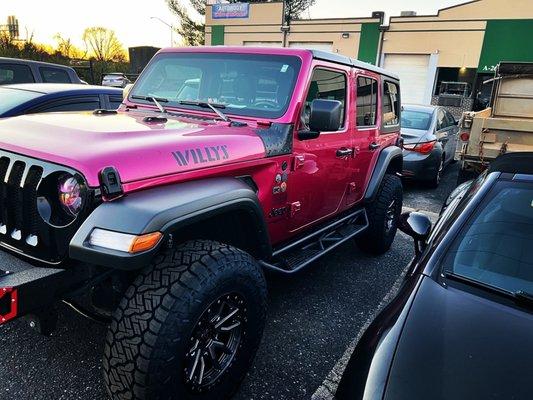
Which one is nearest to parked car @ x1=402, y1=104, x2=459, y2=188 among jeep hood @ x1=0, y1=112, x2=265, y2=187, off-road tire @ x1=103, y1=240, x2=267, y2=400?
jeep hood @ x1=0, y1=112, x2=265, y2=187

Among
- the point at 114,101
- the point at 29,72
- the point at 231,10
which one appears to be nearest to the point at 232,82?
the point at 114,101

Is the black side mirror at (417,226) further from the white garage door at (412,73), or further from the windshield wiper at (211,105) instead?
Answer: the white garage door at (412,73)

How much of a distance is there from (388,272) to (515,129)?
3518 millimetres

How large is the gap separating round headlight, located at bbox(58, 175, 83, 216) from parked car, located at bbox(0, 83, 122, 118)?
3.10 m

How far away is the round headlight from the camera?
1991 mm

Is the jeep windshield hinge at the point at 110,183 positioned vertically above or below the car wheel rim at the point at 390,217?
above

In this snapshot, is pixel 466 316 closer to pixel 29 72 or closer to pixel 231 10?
pixel 29 72

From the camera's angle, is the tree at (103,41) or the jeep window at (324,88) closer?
the jeep window at (324,88)

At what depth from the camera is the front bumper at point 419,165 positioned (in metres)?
7.88

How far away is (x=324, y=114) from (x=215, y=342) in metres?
1.61

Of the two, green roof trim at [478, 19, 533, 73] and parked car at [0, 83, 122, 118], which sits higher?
green roof trim at [478, 19, 533, 73]

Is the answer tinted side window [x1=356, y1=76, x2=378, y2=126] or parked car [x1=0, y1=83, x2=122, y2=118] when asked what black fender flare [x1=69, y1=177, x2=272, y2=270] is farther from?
parked car [x1=0, y1=83, x2=122, y2=118]

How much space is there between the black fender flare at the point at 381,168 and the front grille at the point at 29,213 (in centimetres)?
314

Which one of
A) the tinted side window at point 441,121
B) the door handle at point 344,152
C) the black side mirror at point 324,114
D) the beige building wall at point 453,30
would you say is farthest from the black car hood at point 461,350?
the beige building wall at point 453,30
